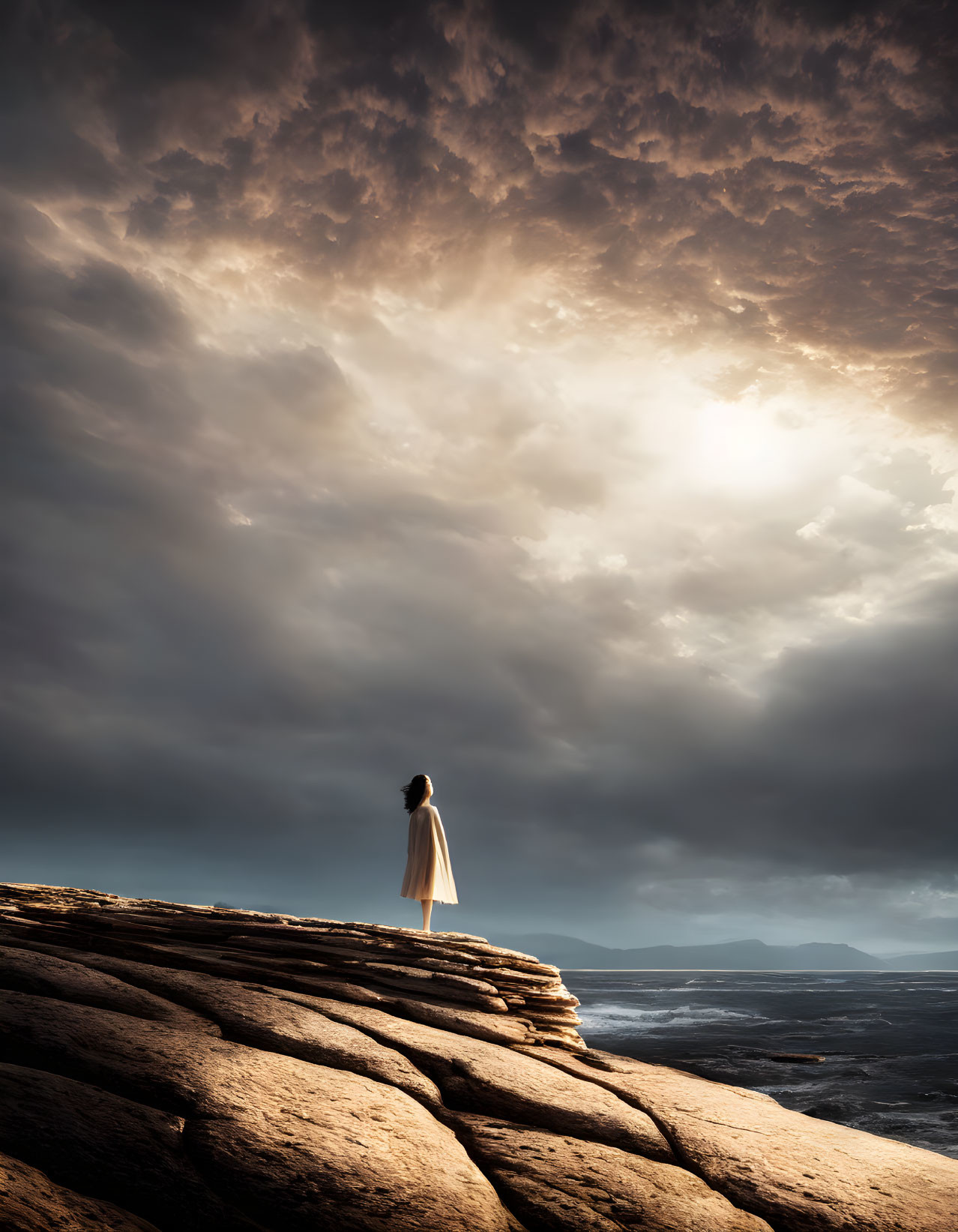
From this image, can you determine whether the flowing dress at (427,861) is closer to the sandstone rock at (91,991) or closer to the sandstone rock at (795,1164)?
the sandstone rock at (795,1164)

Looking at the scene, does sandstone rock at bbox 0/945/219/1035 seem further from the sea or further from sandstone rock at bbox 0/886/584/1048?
the sea

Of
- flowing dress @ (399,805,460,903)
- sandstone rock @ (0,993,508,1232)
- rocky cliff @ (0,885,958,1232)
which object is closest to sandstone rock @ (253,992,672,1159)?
rocky cliff @ (0,885,958,1232)

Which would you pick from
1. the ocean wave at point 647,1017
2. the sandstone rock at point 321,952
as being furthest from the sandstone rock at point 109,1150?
the ocean wave at point 647,1017

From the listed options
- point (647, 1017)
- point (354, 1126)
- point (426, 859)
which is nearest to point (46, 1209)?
point (354, 1126)

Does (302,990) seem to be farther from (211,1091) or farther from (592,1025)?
(592,1025)

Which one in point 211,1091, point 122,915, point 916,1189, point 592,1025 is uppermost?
point 122,915

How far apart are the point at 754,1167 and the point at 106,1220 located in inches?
231

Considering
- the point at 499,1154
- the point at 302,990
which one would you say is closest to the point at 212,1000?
the point at 302,990

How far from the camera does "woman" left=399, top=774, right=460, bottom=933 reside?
1566 centimetres

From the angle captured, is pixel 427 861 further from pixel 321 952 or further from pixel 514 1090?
pixel 514 1090

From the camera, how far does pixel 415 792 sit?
53.8 ft

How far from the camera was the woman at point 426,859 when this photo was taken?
15.7 m

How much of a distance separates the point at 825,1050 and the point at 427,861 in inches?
1591

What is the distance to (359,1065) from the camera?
7.74m
